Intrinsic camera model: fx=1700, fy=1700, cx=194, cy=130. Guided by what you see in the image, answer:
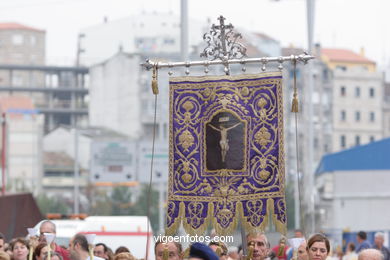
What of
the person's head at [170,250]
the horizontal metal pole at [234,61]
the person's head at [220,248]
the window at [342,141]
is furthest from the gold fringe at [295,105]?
the window at [342,141]

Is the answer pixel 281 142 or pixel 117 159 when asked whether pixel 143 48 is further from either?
pixel 281 142

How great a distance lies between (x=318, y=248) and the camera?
43.3 feet

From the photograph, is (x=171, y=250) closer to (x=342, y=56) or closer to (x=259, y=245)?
(x=259, y=245)

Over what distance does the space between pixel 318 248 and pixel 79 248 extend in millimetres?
3437

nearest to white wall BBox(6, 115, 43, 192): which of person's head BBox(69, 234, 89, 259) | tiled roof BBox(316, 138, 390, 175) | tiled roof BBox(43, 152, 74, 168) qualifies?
tiled roof BBox(43, 152, 74, 168)

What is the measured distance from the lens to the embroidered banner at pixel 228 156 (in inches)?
576

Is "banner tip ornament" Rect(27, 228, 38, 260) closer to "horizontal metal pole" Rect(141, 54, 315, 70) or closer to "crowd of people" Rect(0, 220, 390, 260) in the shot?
"crowd of people" Rect(0, 220, 390, 260)

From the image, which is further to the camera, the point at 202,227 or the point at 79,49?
the point at 79,49

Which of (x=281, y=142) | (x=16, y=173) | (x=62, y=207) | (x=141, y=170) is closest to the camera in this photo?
(x=281, y=142)

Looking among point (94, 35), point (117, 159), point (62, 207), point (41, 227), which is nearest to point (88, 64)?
point (94, 35)

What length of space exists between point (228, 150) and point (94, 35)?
472 feet

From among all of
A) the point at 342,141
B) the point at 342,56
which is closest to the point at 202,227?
the point at 342,141

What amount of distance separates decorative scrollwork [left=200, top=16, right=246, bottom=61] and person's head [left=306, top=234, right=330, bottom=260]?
213cm

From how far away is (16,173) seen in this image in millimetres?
143875
